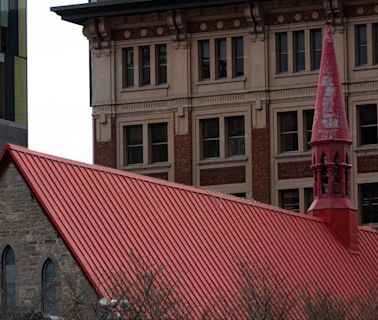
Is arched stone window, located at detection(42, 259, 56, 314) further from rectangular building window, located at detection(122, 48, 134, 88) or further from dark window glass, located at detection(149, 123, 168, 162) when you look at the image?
rectangular building window, located at detection(122, 48, 134, 88)

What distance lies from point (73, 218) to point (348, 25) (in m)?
45.3

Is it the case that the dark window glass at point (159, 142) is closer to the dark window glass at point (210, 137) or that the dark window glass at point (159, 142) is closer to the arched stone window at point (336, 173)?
the dark window glass at point (210, 137)

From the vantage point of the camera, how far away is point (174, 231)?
78.9 m

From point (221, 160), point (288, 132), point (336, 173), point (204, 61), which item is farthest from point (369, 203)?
point (336, 173)

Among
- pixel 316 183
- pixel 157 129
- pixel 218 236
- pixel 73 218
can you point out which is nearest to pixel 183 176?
pixel 157 129

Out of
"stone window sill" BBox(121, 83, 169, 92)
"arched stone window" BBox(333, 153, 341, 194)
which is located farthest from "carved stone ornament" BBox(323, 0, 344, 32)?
"arched stone window" BBox(333, 153, 341, 194)

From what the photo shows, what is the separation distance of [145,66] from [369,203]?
12727mm

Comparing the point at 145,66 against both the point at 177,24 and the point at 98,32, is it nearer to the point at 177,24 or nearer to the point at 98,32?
the point at 98,32

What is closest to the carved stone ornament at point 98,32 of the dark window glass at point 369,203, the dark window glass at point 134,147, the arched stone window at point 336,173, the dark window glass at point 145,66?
the dark window glass at point 145,66

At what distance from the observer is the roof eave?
118562 millimetres

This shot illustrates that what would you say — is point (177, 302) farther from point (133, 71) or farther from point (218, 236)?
point (133, 71)

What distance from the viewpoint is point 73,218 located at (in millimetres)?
72688

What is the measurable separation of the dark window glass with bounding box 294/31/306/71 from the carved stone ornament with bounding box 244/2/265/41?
1485 mm

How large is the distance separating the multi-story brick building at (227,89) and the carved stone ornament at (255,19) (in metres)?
0.04
